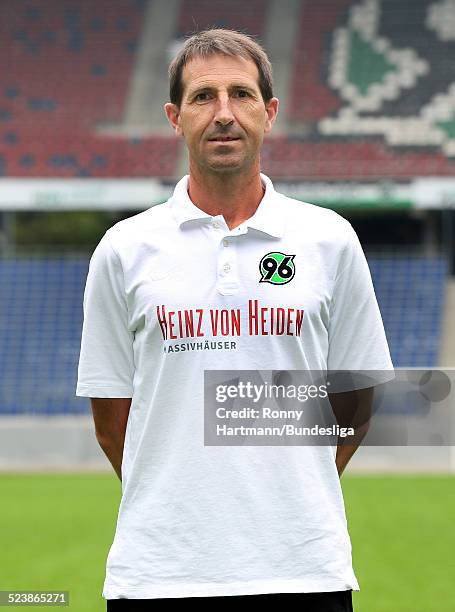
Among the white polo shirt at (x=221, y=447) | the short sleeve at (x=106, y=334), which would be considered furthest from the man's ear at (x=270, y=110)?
the short sleeve at (x=106, y=334)

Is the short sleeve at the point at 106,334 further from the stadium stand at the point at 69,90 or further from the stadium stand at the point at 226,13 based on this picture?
the stadium stand at the point at 226,13

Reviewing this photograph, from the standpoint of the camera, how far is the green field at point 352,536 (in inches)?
238

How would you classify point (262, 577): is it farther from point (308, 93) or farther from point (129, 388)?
point (308, 93)

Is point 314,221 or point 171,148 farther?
point 171,148

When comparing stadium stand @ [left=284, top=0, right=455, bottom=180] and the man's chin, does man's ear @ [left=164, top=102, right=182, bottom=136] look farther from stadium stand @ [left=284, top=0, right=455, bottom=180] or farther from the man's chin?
stadium stand @ [left=284, top=0, right=455, bottom=180]

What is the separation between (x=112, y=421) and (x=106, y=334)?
179 millimetres

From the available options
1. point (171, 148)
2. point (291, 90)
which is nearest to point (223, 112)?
point (171, 148)

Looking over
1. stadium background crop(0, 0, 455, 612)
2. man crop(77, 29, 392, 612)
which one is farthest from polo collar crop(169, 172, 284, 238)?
stadium background crop(0, 0, 455, 612)

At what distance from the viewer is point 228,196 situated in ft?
6.21

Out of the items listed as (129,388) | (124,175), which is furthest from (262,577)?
(124,175)

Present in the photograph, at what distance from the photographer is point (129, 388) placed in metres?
1.91

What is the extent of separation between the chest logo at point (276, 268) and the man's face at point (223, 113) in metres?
0.18

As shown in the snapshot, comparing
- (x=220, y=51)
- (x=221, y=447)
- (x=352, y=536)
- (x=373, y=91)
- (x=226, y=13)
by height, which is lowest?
(x=352, y=536)

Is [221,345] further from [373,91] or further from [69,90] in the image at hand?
[69,90]
